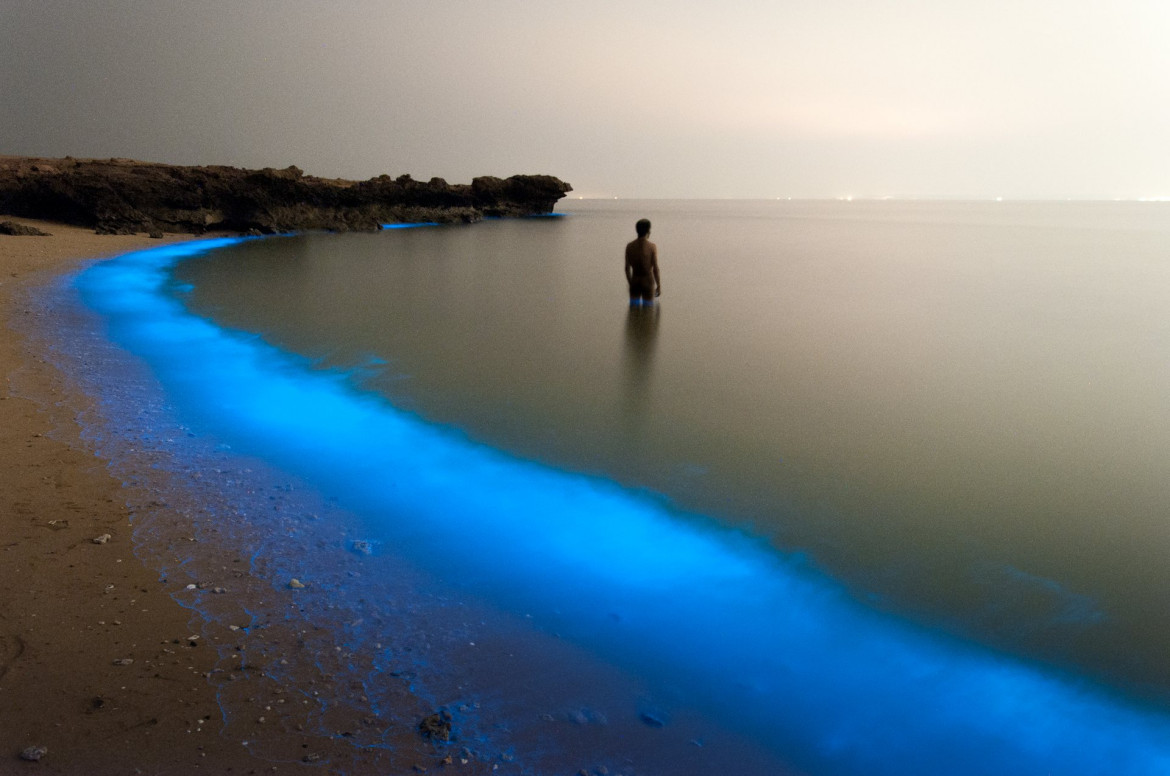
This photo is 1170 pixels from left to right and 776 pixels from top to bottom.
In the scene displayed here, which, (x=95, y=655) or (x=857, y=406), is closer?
(x=95, y=655)

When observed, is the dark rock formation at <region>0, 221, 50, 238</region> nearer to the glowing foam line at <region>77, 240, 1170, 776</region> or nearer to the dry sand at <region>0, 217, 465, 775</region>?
the glowing foam line at <region>77, 240, 1170, 776</region>

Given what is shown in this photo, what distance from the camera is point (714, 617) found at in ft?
11.5

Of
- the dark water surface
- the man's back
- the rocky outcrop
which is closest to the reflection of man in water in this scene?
the man's back

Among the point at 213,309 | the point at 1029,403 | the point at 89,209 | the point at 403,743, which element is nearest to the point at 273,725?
the point at 403,743

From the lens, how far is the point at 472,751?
7.95ft

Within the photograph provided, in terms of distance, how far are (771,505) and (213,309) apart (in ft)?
32.5

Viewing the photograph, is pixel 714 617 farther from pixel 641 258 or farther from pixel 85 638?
pixel 641 258

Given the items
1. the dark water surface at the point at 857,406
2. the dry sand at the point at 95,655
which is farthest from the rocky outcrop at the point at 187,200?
the dry sand at the point at 95,655

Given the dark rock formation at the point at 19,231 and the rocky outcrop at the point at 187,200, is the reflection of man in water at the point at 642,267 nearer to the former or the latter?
the dark rock formation at the point at 19,231

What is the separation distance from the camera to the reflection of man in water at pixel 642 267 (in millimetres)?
10297

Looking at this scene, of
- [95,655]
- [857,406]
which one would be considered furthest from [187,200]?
[95,655]

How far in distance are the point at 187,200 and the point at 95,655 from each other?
2742 cm

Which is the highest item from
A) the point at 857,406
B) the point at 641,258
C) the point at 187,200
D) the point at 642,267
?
the point at 187,200

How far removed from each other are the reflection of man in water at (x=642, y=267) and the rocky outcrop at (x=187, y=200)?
18.6 meters
